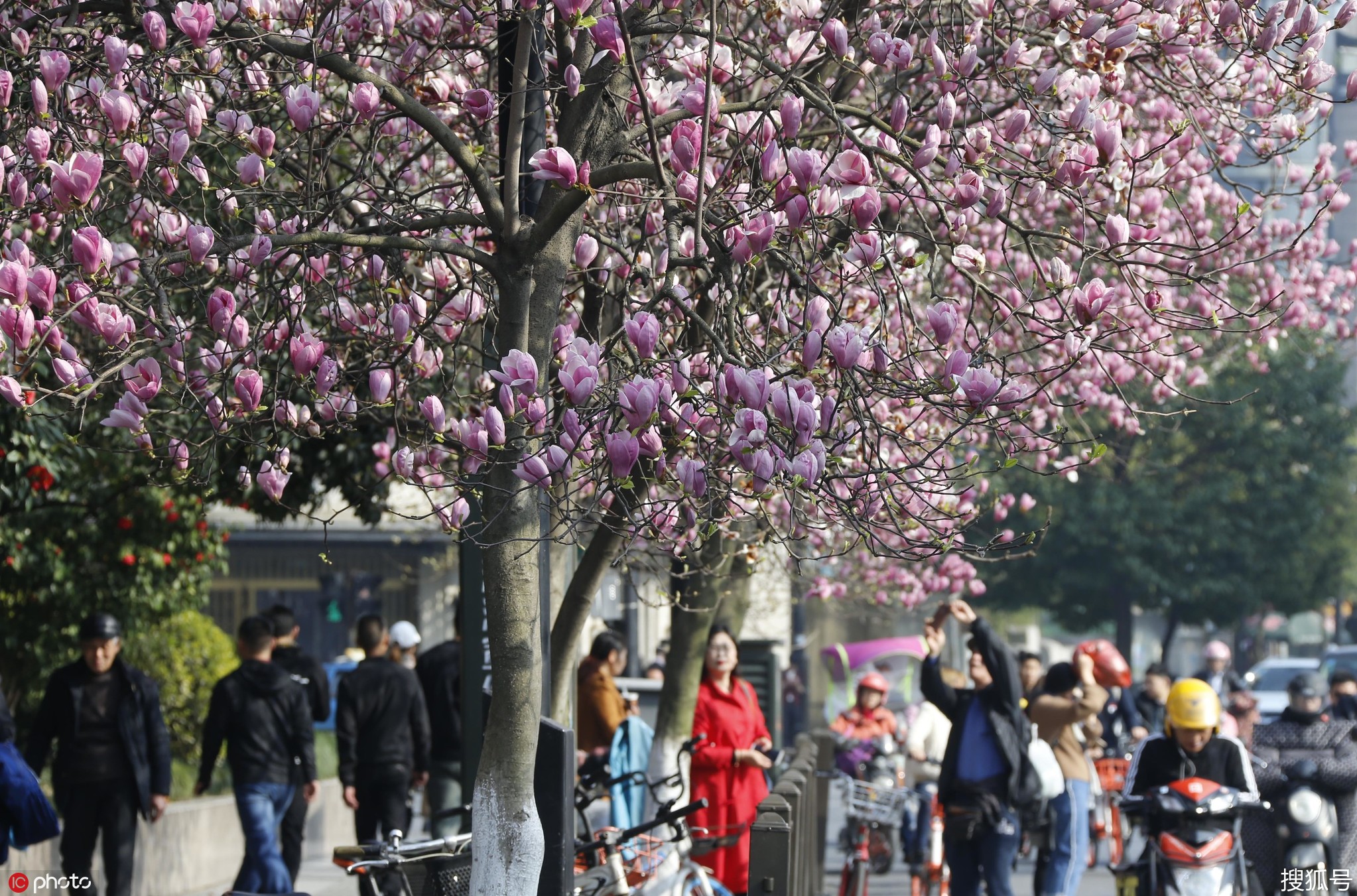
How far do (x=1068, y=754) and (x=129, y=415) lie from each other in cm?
844

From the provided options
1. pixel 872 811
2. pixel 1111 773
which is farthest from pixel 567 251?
pixel 1111 773

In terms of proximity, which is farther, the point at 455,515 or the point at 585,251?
the point at 585,251

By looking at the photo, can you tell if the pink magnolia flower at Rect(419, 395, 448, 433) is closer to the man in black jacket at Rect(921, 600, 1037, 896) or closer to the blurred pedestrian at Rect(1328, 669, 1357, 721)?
the man in black jacket at Rect(921, 600, 1037, 896)

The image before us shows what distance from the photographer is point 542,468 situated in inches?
180

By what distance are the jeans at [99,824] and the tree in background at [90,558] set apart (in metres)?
2.56

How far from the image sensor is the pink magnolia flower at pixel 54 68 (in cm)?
477

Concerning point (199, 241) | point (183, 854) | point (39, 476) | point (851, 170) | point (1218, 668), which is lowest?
point (183, 854)

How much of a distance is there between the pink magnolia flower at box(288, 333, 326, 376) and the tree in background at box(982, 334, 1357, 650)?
33.8 metres

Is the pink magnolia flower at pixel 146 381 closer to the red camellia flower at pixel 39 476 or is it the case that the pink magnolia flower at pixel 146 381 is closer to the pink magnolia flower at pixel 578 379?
the pink magnolia flower at pixel 578 379

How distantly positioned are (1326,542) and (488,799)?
39446mm

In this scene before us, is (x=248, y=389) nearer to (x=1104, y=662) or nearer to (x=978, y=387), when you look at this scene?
(x=978, y=387)

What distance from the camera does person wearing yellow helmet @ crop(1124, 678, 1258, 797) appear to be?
8891 millimetres

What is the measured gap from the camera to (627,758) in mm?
10219

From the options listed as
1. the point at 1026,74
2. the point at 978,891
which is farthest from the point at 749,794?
the point at 1026,74
